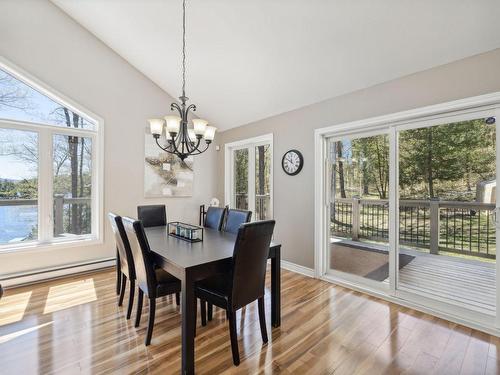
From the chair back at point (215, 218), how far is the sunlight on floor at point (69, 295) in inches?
59.6

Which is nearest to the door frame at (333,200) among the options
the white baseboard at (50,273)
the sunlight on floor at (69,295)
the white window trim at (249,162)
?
the white window trim at (249,162)

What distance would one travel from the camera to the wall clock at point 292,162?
146 inches

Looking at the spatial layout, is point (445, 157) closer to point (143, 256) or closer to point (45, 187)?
point (143, 256)

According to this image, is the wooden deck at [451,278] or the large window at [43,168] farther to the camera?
the large window at [43,168]

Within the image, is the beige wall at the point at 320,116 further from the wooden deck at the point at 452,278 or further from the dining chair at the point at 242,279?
the dining chair at the point at 242,279

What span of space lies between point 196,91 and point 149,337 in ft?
11.9

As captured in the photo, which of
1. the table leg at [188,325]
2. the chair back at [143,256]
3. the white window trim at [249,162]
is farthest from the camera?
the white window trim at [249,162]

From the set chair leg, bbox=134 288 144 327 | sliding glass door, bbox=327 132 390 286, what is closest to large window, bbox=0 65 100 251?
chair leg, bbox=134 288 144 327

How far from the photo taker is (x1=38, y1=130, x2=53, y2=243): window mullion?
3.51 m

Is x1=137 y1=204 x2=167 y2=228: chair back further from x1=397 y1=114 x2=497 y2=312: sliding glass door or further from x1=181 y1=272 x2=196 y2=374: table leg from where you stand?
x1=397 y1=114 x2=497 y2=312: sliding glass door

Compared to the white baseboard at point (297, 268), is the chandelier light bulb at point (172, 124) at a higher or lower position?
higher

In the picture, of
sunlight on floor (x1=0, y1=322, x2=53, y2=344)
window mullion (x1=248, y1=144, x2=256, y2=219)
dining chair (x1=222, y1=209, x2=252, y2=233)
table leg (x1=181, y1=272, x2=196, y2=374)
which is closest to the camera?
table leg (x1=181, y1=272, x2=196, y2=374)

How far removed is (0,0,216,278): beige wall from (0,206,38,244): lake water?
29 centimetres

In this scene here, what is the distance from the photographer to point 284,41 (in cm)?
288
